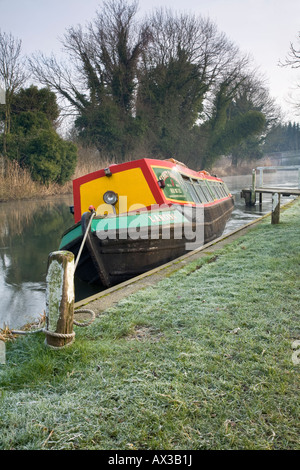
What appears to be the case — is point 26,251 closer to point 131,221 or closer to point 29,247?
point 29,247

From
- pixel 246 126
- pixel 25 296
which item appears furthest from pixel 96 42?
pixel 25 296

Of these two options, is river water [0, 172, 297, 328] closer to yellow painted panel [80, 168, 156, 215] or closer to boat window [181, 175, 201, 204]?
yellow painted panel [80, 168, 156, 215]

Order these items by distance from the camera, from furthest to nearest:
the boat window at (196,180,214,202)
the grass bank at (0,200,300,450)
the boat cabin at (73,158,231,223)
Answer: the boat window at (196,180,214,202) < the boat cabin at (73,158,231,223) < the grass bank at (0,200,300,450)

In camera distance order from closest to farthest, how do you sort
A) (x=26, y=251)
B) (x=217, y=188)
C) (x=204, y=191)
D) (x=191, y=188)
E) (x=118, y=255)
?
1. (x=118, y=255)
2. (x=191, y=188)
3. (x=26, y=251)
4. (x=204, y=191)
5. (x=217, y=188)

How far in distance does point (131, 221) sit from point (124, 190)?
113 cm

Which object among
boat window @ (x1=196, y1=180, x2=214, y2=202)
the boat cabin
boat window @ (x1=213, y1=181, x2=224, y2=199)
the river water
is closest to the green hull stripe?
the boat cabin

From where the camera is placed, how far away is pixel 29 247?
9750mm

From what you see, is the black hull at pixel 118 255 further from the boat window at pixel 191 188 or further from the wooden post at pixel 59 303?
the wooden post at pixel 59 303

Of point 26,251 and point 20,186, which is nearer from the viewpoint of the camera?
point 26,251

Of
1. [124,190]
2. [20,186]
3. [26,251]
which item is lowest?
[26,251]

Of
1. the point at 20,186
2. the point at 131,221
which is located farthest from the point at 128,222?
the point at 20,186

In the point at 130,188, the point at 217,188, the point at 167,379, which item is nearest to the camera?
the point at 167,379

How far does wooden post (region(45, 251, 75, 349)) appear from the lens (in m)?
2.83

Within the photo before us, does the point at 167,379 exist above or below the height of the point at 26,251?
above
